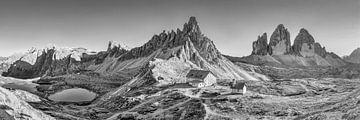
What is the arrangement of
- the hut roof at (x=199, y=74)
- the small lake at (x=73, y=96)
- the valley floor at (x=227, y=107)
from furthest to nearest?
the small lake at (x=73, y=96) < the hut roof at (x=199, y=74) < the valley floor at (x=227, y=107)

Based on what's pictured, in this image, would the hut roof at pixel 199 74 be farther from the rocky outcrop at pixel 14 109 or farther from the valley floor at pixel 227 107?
the rocky outcrop at pixel 14 109

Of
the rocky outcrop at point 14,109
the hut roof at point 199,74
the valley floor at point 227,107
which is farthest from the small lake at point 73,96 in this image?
the rocky outcrop at point 14,109

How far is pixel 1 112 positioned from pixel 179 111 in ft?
184

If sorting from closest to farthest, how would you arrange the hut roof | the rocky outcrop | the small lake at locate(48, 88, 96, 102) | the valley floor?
the rocky outcrop < the valley floor < the hut roof < the small lake at locate(48, 88, 96, 102)

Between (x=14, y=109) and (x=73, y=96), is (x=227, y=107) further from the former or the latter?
(x=73, y=96)

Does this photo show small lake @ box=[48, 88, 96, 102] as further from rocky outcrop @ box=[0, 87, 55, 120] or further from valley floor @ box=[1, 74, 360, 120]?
rocky outcrop @ box=[0, 87, 55, 120]

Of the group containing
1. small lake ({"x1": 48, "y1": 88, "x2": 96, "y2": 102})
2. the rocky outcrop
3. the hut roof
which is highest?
the hut roof

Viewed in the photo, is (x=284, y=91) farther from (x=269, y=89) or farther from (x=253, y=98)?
(x=253, y=98)

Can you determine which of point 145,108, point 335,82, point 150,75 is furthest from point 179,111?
point 335,82

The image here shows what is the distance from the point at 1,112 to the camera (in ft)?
111

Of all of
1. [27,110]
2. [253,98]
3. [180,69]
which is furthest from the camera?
[180,69]

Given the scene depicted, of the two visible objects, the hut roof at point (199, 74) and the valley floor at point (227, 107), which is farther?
the hut roof at point (199, 74)

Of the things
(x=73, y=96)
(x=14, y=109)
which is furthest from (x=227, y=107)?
(x=73, y=96)

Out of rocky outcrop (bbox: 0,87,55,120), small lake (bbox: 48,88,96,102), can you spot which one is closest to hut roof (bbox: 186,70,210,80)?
small lake (bbox: 48,88,96,102)
